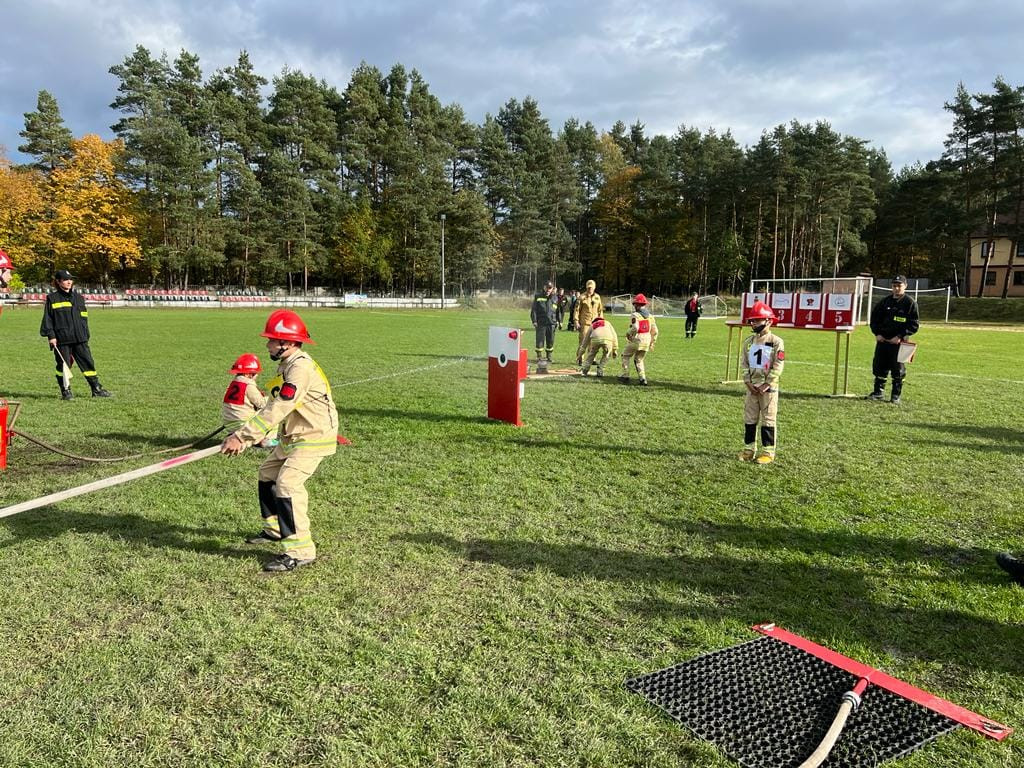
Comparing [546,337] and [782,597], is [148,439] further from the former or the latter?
[546,337]

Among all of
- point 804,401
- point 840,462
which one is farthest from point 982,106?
point 840,462

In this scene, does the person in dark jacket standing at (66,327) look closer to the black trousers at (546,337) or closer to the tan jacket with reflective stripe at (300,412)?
the tan jacket with reflective stripe at (300,412)

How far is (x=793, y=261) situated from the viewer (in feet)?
210

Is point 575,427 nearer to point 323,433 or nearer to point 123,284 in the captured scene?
point 323,433

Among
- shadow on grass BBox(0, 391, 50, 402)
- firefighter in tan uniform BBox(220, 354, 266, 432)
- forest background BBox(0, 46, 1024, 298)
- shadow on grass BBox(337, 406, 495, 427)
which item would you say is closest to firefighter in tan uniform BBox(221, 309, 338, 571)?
firefighter in tan uniform BBox(220, 354, 266, 432)

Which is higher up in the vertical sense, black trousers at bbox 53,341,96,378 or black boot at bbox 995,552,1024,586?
black trousers at bbox 53,341,96,378

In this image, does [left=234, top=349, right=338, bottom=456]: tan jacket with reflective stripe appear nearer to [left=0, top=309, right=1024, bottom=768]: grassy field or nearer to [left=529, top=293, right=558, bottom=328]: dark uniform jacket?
[left=0, top=309, right=1024, bottom=768]: grassy field

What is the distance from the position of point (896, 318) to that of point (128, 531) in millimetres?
11896

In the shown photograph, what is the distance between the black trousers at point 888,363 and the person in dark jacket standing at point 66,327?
14.0 meters

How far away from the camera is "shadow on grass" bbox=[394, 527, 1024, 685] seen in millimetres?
3631

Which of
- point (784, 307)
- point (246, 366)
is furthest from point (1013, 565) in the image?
point (784, 307)

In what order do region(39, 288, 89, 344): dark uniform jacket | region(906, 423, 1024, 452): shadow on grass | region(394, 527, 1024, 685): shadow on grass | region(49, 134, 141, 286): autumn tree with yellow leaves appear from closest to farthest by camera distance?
1. region(394, 527, 1024, 685): shadow on grass
2. region(906, 423, 1024, 452): shadow on grass
3. region(39, 288, 89, 344): dark uniform jacket
4. region(49, 134, 141, 286): autumn tree with yellow leaves

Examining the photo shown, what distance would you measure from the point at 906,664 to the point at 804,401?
870 cm

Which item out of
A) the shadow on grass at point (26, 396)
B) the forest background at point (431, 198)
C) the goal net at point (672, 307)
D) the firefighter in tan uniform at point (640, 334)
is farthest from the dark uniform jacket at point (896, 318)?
the forest background at point (431, 198)
